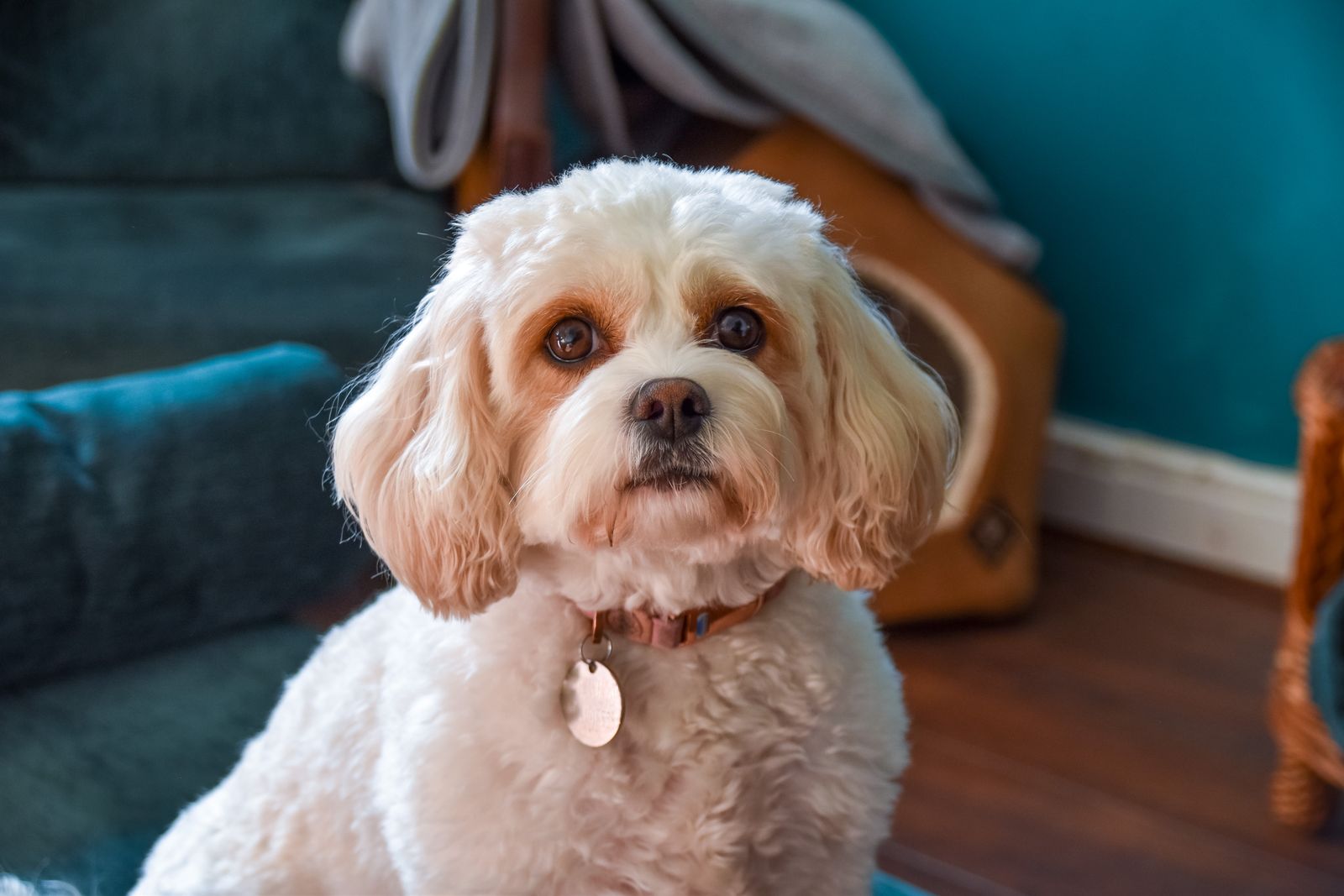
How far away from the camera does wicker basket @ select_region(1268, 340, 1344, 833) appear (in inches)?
66.6

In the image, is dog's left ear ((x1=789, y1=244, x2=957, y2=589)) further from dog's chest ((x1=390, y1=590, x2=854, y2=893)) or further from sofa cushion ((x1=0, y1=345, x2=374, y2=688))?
sofa cushion ((x1=0, y1=345, x2=374, y2=688))

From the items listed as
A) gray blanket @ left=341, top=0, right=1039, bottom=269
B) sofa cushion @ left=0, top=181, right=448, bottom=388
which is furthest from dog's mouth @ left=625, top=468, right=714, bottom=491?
gray blanket @ left=341, top=0, right=1039, bottom=269

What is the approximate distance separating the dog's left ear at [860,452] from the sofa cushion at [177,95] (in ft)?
6.05

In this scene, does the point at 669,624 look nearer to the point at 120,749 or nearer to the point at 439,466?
the point at 439,466

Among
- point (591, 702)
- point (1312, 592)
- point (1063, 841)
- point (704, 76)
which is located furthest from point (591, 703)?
point (704, 76)

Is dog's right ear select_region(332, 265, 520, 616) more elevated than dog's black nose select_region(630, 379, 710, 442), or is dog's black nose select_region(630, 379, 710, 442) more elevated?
dog's black nose select_region(630, 379, 710, 442)

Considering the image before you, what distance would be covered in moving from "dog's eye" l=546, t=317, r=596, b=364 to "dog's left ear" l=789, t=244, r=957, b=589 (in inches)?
6.7

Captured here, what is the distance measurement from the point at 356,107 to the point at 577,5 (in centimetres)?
84

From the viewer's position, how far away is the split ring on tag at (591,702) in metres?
0.94

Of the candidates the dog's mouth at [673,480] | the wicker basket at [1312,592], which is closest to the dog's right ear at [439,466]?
the dog's mouth at [673,480]

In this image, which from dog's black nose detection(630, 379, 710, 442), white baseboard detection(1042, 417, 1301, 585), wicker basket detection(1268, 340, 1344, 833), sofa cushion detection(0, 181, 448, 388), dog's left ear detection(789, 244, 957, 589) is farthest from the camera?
white baseboard detection(1042, 417, 1301, 585)

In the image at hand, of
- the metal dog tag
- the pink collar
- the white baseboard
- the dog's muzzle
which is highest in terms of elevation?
the dog's muzzle

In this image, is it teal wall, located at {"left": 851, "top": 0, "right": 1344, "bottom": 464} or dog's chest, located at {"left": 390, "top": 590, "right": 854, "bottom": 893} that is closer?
dog's chest, located at {"left": 390, "top": 590, "right": 854, "bottom": 893}

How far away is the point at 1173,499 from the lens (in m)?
2.62
